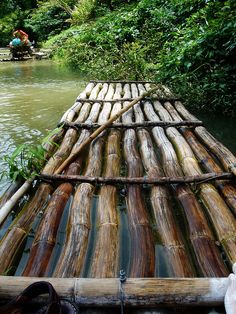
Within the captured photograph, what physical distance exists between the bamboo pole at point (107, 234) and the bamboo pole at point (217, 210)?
673mm

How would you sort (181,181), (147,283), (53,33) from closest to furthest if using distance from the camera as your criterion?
1. (147,283)
2. (181,181)
3. (53,33)

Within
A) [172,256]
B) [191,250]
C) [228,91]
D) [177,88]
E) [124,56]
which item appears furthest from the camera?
[124,56]

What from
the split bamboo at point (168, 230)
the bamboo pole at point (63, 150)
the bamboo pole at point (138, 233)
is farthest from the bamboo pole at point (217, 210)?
the bamboo pole at point (63, 150)

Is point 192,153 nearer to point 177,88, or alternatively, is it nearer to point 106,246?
point 106,246

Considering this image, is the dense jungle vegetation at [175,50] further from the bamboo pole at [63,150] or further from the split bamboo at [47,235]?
the split bamboo at [47,235]

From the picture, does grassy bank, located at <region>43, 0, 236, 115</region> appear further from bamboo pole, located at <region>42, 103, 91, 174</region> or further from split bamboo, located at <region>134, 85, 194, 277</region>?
split bamboo, located at <region>134, 85, 194, 277</region>

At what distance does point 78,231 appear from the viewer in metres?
2.12

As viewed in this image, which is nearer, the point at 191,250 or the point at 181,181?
the point at 191,250

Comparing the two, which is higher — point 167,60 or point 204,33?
point 204,33

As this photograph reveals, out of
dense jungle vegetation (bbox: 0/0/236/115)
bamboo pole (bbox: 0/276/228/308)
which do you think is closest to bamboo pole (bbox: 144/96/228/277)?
bamboo pole (bbox: 0/276/228/308)

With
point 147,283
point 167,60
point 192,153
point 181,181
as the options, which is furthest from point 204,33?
point 147,283

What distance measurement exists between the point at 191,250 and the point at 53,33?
1923cm

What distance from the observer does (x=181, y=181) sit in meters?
2.63

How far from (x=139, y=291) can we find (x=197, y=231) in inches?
27.8
